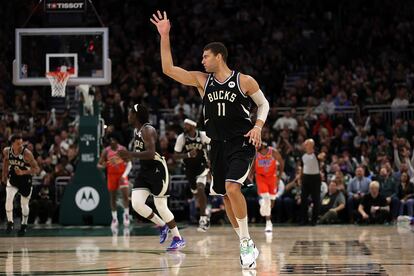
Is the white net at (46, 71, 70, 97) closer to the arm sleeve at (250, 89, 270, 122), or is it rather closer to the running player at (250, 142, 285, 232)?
the running player at (250, 142, 285, 232)

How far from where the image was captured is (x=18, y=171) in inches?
670

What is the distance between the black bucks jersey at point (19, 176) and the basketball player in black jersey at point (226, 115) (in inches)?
319

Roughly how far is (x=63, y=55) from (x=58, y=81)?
0.57m

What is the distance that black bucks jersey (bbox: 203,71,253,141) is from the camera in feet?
30.9

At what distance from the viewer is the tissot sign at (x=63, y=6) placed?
61.1 feet

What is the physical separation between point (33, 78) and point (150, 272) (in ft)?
33.8

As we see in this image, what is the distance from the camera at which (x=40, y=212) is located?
2091 centimetres

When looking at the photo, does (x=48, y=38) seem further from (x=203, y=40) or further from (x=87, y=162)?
(x=203, y=40)

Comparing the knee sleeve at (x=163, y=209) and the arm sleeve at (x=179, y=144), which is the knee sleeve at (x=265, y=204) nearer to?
the arm sleeve at (x=179, y=144)

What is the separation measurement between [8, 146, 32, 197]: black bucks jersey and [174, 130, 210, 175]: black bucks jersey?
2.85 metres

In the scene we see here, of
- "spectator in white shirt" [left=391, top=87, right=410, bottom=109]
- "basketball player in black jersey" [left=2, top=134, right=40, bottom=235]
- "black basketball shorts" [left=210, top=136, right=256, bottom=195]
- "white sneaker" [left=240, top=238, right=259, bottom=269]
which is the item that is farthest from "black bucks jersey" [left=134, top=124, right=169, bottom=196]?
"spectator in white shirt" [left=391, top=87, right=410, bottom=109]

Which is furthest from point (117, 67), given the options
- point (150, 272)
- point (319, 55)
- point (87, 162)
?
point (150, 272)

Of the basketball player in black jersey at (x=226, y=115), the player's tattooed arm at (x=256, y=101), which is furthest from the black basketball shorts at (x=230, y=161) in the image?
the player's tattooed arm at (x=256, y=101)

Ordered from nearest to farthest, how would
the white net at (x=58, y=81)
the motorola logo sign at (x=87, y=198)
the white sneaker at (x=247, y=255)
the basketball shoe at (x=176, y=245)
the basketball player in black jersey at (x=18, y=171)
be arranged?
the white sneaker at (x=247, y=255) < the basketball shoe at (x=176, y=245) < the basketball player in black jersey at (x=18, y=171) < the white net at (x=58, y=81) < the motorola logo sign at (x=87, y=198)
